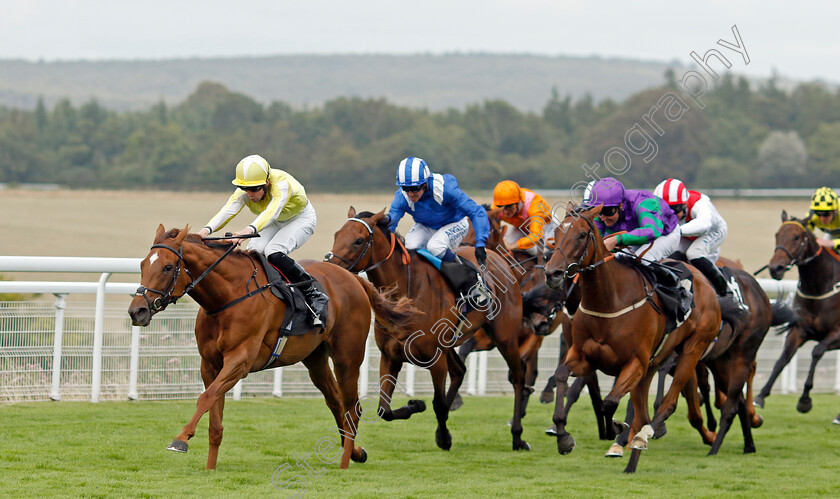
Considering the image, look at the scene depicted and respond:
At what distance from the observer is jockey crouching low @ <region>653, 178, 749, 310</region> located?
24.1 feet

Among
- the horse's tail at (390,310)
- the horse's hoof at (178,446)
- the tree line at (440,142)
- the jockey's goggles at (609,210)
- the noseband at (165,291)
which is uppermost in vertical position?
the tree line at (440,142)

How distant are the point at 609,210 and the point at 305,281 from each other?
6.52 feet

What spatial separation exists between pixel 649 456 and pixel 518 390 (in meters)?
1.00

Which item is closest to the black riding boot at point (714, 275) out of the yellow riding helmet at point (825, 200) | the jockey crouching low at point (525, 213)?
the jockey crouching low at point (525, 213)

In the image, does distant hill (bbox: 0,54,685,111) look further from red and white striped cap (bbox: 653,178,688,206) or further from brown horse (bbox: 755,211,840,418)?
red and white striped cap (bbox: 653,178,688,206)

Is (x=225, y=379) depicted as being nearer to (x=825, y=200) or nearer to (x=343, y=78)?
(x=825, y=200)

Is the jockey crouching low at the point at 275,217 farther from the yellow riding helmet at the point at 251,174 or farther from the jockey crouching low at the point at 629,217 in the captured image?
the jockey crouching low at the point at 629,217

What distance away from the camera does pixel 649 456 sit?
23.2ft

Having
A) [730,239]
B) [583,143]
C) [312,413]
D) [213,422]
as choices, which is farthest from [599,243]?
[583,143]

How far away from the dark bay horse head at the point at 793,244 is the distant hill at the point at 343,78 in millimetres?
119091

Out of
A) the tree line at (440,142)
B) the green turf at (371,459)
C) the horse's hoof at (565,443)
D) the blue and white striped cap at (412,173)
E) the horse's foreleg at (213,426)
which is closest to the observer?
the green turf at (371,459)

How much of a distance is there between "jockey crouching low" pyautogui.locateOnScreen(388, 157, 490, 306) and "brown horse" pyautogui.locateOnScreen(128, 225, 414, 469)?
83cm

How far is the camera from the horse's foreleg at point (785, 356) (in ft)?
30.0

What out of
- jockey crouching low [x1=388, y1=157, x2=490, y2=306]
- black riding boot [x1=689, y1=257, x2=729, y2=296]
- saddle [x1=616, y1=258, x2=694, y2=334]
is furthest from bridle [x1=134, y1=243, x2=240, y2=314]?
black riding boot [x1=689, y1=257, x2=729, y2=296]
